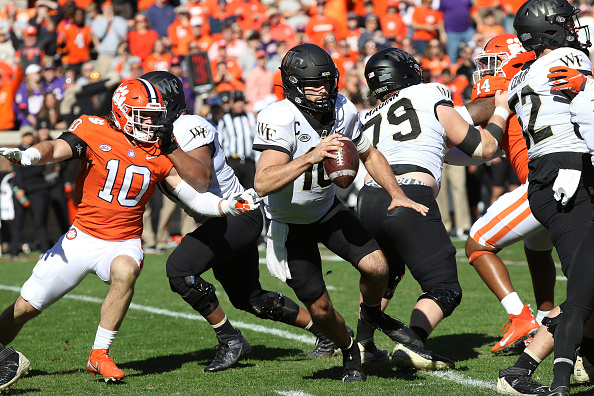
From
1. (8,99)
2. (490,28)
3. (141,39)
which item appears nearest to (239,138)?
(141,39)

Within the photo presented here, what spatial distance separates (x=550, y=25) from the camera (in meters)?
4.18

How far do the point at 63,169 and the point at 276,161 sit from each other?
28.7ft

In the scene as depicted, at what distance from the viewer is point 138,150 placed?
4.61 m

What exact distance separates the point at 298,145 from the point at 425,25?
11.1m

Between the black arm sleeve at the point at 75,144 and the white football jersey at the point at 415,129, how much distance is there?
5.71 feet

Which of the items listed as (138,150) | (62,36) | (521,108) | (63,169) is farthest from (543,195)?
(62,36)

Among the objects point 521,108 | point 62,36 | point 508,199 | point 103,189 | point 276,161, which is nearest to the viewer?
point 276,161

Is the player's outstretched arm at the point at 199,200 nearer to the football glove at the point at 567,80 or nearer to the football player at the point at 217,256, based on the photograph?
the football player at the point at 217,256

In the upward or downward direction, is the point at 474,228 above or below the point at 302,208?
below

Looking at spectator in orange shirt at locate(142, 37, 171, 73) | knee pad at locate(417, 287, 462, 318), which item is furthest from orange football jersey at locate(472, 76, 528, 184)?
spectator in orange shirt at locate(142, 37, 171, 73)

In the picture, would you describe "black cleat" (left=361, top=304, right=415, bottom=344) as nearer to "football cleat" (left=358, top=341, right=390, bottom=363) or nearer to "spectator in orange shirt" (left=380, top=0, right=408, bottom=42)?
"football cleat" (left=358, top=341, right=390, bottom=363)

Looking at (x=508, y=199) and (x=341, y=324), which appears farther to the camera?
(x=508, y=199)

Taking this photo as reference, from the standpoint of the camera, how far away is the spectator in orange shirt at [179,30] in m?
15.2

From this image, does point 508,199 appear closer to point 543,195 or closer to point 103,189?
point 543,195
